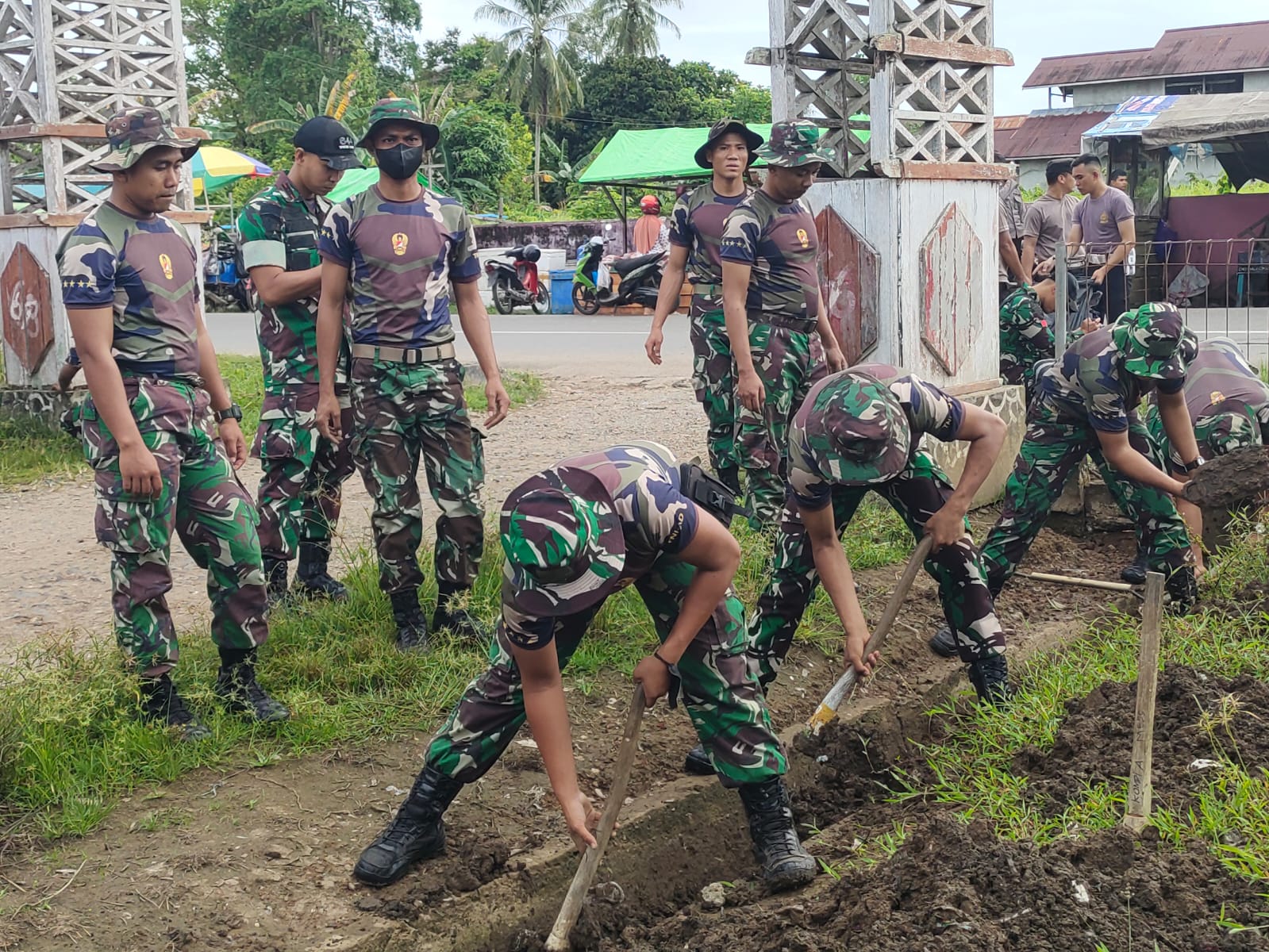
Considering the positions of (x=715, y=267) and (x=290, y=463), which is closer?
(x=290, y=463)

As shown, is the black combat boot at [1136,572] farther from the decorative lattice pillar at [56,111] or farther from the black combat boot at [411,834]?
the decorative lattice pillar at [56,111]

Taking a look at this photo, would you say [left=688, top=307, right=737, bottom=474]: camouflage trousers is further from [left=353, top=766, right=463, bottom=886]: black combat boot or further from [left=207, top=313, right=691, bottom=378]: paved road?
[left=207, top=313, right=691, bottom=378]: paved road

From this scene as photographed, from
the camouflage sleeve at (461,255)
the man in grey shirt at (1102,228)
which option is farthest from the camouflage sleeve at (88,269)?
the man in grey shirt at (1102,228)

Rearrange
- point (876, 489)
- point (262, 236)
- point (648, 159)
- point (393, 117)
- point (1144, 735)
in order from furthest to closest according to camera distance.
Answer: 1. point (648, 159)
2. point (262, 236)
3. point (393, 117)
4. point (876, 489)
5. point (1144, 735)

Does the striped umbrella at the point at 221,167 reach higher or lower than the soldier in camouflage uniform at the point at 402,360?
higher

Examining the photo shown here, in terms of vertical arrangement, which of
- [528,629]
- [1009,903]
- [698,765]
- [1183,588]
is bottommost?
[698,765]

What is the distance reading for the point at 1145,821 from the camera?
341cm

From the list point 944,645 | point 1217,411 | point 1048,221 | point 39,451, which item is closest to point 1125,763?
point 944,645

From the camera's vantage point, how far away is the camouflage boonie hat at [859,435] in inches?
155

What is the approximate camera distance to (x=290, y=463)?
5.25 meters

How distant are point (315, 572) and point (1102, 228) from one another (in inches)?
288

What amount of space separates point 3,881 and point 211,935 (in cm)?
62

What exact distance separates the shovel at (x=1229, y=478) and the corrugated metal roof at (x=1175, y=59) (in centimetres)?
3410

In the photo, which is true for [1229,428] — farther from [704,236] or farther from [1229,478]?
[704,236]
